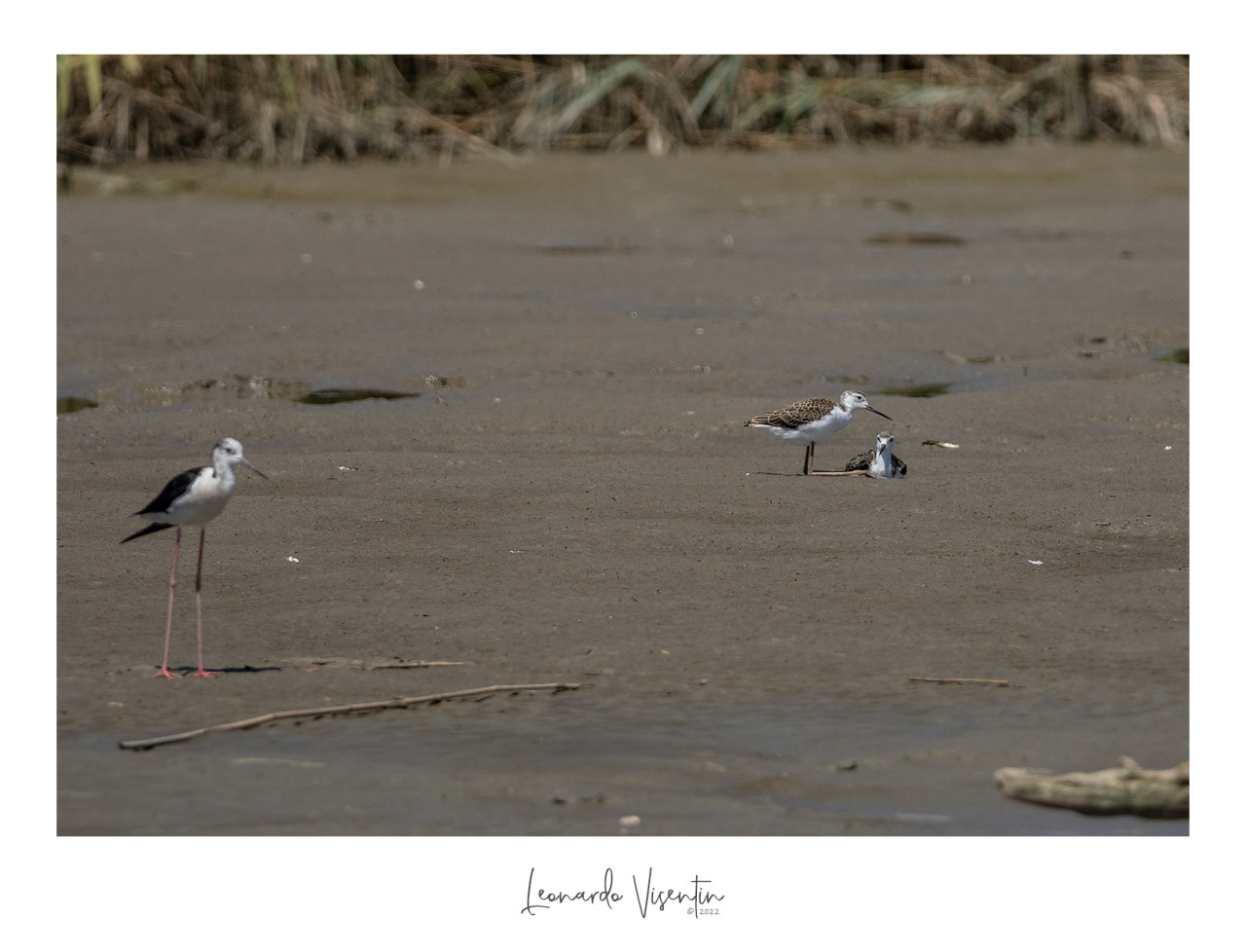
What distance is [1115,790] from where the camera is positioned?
3785mm

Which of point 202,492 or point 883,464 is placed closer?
point 202,492

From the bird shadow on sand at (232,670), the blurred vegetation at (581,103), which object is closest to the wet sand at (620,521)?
the bird shadow on sand at (232,670)

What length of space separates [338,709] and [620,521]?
78.7 inches

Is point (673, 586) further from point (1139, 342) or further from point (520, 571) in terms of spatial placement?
point (1139, 342)

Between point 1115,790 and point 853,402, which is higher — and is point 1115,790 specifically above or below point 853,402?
below

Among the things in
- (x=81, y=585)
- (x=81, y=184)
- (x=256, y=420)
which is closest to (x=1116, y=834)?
(x=81, y=585)

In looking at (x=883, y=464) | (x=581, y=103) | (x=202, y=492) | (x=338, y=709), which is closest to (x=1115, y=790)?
(x=338, y=709)

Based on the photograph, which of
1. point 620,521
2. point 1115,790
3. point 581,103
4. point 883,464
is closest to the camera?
point 1115,790

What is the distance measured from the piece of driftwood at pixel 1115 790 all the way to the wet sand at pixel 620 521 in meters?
0.04

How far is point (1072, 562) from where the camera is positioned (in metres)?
5.62

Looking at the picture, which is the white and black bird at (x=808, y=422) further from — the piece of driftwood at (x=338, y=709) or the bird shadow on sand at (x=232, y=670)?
the bird shadow on sand at (x=232, y=670)

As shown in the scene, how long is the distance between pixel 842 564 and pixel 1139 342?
4.36 m

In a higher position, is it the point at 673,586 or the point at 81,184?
the point at 81,184

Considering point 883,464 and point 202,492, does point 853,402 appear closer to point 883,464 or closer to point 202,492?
point 883,464
